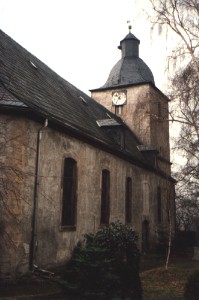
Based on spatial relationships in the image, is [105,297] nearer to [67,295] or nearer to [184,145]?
[67,295]

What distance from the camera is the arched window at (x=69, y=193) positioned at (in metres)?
12.1

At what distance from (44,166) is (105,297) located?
5.02m

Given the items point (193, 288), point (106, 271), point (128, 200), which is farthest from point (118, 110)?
point (193, 288)

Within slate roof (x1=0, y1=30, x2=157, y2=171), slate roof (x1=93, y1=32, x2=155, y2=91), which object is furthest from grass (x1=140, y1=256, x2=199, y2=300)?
slate roof (x1=93, y1=32, x2=155, y2=91)

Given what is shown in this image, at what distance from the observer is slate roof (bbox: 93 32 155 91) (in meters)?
24.8

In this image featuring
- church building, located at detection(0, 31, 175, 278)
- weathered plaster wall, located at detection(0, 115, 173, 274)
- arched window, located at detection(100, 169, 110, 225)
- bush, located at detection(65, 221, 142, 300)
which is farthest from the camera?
arched window, located at detection(100, 169, 110, 225)

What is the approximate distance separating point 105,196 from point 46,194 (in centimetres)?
511

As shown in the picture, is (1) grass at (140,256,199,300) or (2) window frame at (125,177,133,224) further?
(2) window frame at (125,177,133,224)

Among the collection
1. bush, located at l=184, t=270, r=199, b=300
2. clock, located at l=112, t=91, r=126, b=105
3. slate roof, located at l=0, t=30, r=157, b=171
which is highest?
clock, located at l=112, t=91, r=126, b=105

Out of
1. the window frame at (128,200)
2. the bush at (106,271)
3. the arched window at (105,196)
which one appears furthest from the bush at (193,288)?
the window frame at (128,200)

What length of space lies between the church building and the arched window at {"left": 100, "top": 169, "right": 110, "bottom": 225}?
44 mm

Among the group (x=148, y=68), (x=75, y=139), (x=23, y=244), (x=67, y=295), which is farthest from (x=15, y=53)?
(x=148, y=68)

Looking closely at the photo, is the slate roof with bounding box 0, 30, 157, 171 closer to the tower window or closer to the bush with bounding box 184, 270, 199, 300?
the tower window

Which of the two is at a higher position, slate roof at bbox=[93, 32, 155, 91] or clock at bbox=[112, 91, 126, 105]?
slate roof at bbox=[93, 32, 155, 91]
